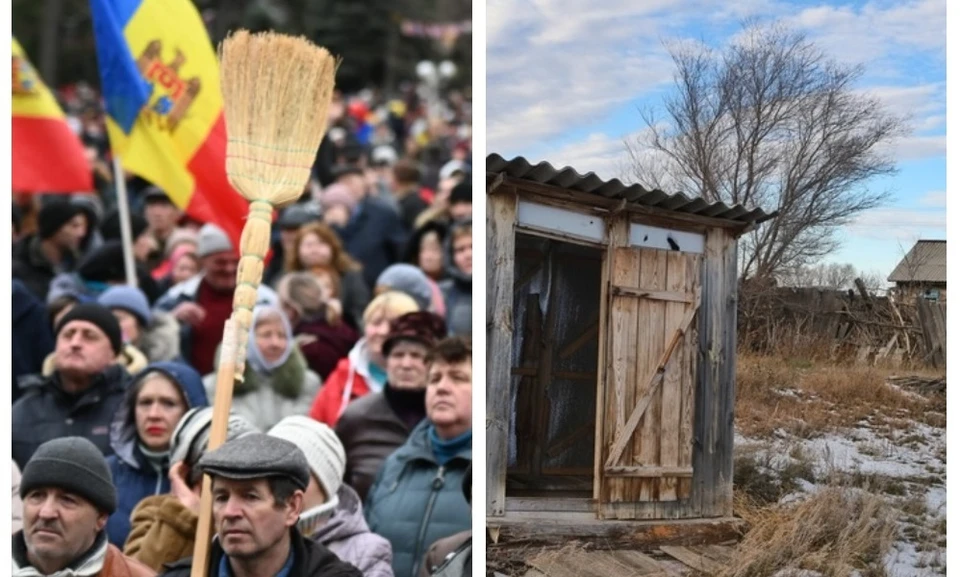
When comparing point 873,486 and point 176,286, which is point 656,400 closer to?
point 873,486

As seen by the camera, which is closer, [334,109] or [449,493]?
[449,493]

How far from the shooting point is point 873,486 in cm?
421

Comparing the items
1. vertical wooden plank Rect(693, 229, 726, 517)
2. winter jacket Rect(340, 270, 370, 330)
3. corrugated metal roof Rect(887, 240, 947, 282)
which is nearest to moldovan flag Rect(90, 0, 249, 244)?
winter jacket Rect(340, 270, 370, 330)

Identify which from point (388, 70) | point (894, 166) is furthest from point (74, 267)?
point (388, 70)

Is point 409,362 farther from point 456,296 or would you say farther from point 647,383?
point 456,296

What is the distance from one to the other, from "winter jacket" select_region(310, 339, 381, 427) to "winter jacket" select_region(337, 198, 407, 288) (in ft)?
6.54

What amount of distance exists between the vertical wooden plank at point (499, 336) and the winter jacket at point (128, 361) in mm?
1257

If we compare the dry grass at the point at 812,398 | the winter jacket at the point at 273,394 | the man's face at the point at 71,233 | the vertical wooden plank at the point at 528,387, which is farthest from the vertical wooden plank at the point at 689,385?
the man's face at the point at 71,233

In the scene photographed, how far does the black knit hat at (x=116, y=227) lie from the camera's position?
24.7ft

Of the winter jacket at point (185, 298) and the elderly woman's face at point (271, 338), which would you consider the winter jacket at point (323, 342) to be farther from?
the elderly woman's face at point (271, 338)

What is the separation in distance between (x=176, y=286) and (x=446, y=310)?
4.66 feet

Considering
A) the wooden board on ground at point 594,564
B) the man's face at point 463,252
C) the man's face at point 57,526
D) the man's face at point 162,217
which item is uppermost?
the man's face at point 162,217

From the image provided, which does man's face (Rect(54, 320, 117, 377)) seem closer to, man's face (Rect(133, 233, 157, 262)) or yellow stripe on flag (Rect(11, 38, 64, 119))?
yellow stripe on flag (Rect(11, 38, 64, 119))

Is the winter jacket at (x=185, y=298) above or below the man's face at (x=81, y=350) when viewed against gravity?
above
